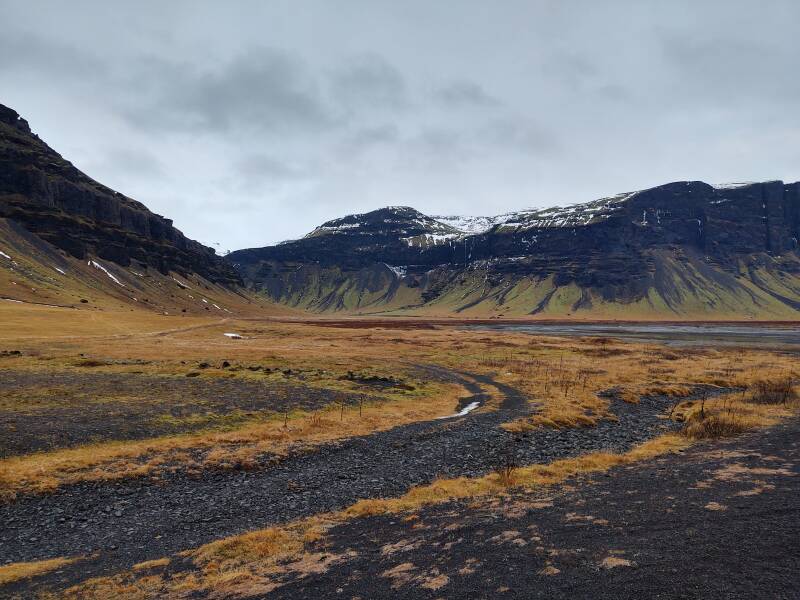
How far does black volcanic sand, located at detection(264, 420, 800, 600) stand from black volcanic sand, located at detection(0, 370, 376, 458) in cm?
1982

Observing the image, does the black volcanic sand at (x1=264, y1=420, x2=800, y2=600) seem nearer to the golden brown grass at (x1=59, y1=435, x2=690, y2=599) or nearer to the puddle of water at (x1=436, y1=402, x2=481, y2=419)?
the golden brown grass at (x1=59, y1=435, x2=690, y2=599)

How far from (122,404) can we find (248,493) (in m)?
19.8

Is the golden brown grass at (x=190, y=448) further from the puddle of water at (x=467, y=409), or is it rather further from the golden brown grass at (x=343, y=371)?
the puddle of water at (x=467, y=409)

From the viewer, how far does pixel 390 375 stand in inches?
2280

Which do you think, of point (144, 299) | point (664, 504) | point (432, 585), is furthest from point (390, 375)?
point (144, 299)

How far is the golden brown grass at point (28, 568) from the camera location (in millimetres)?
14178

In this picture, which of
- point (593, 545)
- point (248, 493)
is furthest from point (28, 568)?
point (593, 545)

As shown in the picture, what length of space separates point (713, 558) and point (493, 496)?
905 centimetres

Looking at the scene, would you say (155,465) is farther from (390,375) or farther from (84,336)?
(84,336)

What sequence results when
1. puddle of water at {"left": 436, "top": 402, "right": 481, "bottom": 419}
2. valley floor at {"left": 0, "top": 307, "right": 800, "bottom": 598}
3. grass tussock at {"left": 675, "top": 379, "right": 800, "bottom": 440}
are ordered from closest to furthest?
valley floor at {"left": 0, "top": 307, "right": 800, "bottom": 598} → grass tussock at {"left": 675, "top": 379, "right": 800, "bottom": 440} → puddle of water at {"left": 436, "top": 402, "right": 481, "bottom": 419}

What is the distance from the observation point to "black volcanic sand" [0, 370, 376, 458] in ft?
90.4

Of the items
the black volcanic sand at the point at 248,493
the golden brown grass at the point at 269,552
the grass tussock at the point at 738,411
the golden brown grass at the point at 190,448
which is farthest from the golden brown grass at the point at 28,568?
the grass tussock at the point at 738,411

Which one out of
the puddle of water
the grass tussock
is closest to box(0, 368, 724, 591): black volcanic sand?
the grass tussock

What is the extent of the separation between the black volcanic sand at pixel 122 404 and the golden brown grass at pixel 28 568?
39.4ft
